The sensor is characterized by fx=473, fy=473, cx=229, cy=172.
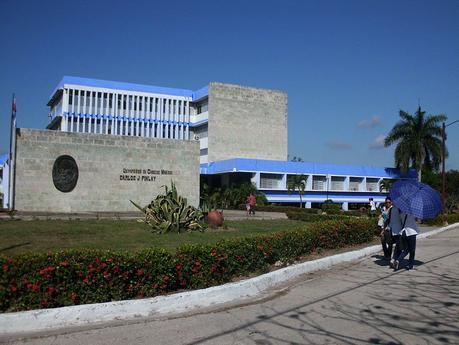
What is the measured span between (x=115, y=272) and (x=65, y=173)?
16.8 m

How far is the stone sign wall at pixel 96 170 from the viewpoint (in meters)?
21.0

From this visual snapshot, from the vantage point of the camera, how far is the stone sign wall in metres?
21.0

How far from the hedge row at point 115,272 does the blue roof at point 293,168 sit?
119 ft

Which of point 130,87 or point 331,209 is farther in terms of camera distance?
point 130,87

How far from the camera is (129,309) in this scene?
6035 millimetres

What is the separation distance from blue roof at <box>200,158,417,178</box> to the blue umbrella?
3467 centimetres

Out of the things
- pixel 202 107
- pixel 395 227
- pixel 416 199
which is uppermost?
pixel 202 107

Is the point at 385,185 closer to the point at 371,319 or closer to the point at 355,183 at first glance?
the point at 355,183

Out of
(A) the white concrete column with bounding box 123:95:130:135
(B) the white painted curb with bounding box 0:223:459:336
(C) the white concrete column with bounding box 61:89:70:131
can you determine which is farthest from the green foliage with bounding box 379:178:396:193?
(B) the white painted curb with bounding box 0:223:459:336

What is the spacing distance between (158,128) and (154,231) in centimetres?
5307

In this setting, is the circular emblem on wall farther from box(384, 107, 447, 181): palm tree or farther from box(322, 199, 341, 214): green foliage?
box(384, 107, 447, 181): palm tree

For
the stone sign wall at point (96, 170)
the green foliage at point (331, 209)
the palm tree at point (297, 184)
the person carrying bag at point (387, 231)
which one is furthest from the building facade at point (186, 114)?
the person carrying bag at point (387, 231)

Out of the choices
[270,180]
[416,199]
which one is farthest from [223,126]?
[416,199]

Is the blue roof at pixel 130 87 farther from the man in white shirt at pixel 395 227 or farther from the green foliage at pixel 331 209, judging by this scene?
the man in white shirt at pixel 395 227
